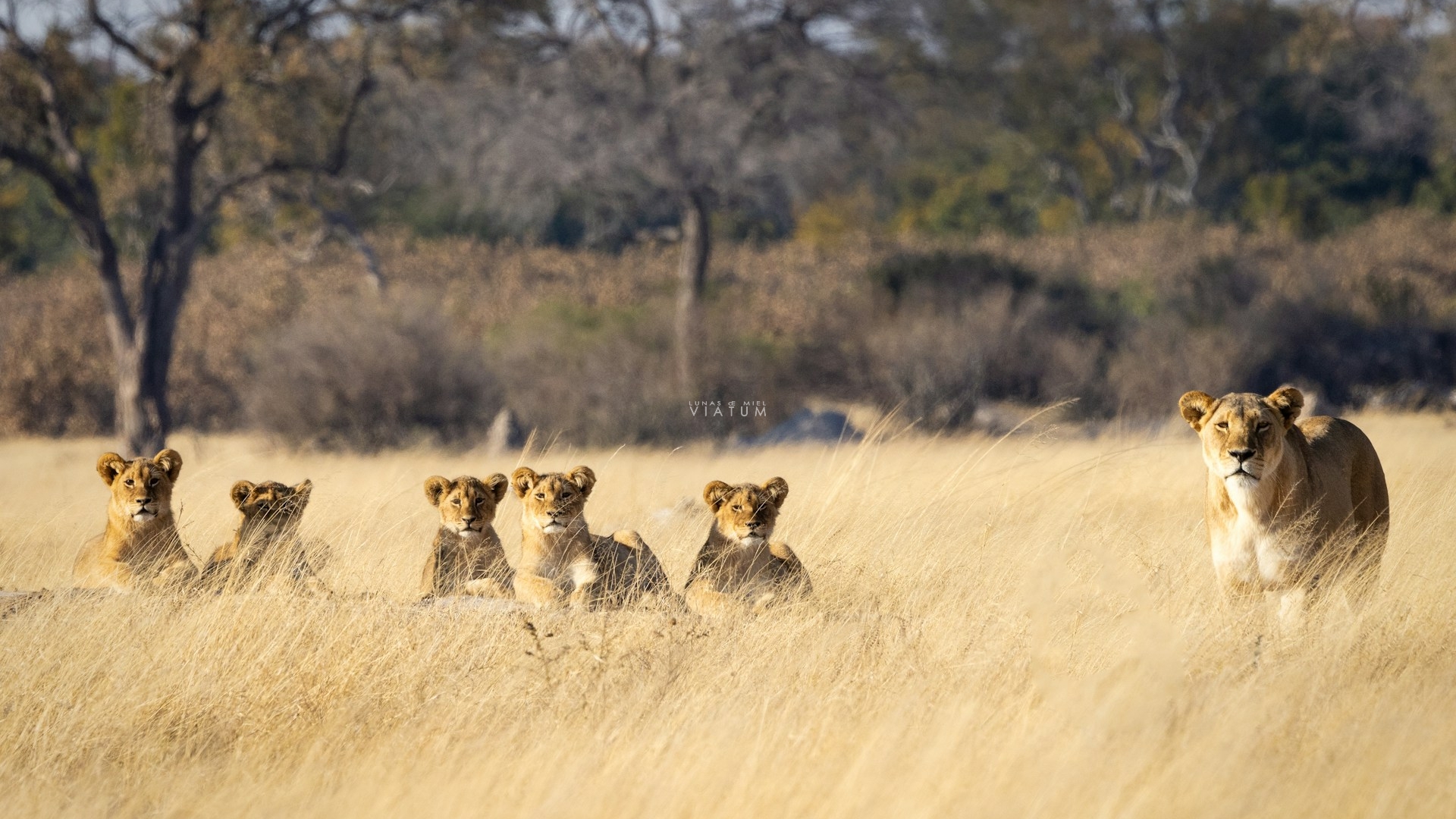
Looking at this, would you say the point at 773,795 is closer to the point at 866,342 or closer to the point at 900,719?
the point at 900,719

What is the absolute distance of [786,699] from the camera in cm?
446

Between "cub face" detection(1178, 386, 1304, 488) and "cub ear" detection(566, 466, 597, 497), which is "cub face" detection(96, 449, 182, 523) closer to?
"cub ear" detection(566, 466, 597, 497)

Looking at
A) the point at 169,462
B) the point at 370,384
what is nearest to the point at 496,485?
the point at 169,462

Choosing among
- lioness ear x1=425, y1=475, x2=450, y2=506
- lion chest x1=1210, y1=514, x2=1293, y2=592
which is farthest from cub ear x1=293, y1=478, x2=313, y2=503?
lion chest x1=1210, y1=514, x2=1293, y2=592

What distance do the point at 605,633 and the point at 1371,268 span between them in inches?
803

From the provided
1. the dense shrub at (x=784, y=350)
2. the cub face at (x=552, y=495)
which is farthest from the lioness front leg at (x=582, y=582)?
the dense shrub at (x=784, y=350)

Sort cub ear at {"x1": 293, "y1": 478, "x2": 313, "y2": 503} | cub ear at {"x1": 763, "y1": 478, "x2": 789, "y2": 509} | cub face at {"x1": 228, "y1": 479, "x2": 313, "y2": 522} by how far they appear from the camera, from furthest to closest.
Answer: cub ear at {"x1": 293, "y1": 478, "x2": 313, "y2": 503}
cub face at {"x1": 228, "y1": 479, "x2": 313, "y2": 522}
cub ear at {"x1": 763, "y1": 478, "x2": 789, "y2": 509}

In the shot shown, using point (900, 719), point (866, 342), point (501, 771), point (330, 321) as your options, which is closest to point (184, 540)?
point (501, 771)

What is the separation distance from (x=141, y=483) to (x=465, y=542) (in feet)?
3.98

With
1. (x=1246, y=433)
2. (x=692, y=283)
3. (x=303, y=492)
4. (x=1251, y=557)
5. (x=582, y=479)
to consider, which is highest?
(x=692, y=283)

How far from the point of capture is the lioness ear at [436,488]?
19.2 ft

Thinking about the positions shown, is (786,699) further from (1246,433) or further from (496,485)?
(496,485)

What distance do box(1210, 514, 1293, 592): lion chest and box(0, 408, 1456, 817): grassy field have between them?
0.58ft

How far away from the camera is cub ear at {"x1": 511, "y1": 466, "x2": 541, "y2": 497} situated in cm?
550
